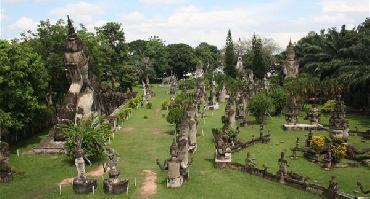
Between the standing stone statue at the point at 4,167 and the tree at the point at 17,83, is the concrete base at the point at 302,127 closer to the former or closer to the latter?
the tree at the point at 17,83

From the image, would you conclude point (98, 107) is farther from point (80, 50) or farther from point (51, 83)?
point (51, 83)

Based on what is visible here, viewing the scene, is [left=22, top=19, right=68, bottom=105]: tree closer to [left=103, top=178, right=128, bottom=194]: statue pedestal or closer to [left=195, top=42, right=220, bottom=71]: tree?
[left=103, top=178, right=128, bottom=194]: statue pedestal

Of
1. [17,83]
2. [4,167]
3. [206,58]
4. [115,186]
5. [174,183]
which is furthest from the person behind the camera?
[206,58]

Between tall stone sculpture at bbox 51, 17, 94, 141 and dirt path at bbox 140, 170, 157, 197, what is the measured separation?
10305mm

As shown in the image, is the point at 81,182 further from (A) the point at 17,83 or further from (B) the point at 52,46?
(B) the point at 52,46

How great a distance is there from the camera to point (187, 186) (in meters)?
23.6

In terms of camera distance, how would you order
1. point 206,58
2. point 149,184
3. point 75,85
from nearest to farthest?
1. point 149,184
2. point 75,85
3. point 206,58

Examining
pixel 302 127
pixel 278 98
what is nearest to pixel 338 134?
pixel 302 127

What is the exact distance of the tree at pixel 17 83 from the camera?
3069 centimetres

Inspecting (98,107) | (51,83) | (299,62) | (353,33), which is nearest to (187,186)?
(98,107)

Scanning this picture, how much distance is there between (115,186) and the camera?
22469 mm

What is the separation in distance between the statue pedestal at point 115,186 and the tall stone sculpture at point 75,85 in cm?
1216

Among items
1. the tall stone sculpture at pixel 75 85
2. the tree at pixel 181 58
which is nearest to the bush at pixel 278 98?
the tall stone sculpture at pixel 75 85

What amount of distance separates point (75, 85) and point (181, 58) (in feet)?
220
